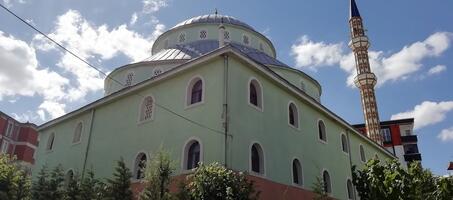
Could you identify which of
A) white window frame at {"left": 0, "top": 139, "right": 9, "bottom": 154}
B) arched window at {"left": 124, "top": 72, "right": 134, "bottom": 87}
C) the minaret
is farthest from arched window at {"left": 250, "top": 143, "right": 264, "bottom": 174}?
white window frame at {"left": 0, "top": 139, "right": 9, "bottom": 154}

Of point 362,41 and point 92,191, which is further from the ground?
point 362,41

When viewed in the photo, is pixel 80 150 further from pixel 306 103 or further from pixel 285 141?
pixel 306 103

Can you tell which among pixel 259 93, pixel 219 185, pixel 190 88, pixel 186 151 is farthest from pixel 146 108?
pixel 219 185

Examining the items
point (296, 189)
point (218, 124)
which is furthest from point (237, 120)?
point (296, 189)

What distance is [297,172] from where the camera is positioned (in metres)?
15.2

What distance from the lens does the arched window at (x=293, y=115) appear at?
15.7 metres

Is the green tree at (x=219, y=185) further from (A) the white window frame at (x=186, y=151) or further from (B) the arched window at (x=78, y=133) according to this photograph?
(B) the arched window at (x=78, y=133)

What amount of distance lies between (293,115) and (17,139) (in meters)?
32.1

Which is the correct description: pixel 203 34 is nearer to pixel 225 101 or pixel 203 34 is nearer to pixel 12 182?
pixel 225 101

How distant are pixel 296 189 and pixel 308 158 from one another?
1.79 m

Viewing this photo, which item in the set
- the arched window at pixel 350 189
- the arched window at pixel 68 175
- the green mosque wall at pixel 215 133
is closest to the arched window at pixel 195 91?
the green mosque wall at pixel 215 133

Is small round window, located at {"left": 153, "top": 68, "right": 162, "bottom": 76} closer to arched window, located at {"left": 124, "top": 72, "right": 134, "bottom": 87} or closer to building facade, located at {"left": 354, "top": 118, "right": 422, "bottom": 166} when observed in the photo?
arched window, located at {"left": 124, "top": 72, "right": 134, "bottom": 87}

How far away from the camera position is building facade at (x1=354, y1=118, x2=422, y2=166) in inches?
1520

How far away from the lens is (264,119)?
45.3 ft
